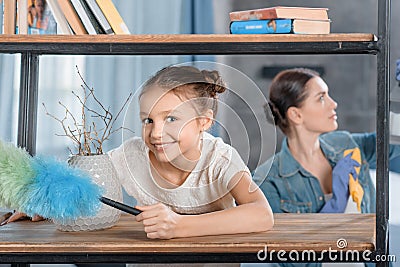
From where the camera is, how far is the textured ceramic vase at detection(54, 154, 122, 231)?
139 cm

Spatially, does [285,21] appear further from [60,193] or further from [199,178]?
[60,193]

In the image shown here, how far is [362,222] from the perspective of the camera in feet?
4.95

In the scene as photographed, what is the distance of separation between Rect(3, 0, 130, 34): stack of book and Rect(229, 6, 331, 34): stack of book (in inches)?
11.2

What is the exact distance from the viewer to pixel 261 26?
1355 mm

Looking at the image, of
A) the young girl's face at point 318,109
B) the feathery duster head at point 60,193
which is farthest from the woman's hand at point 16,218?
the young girl's face at point 318,109

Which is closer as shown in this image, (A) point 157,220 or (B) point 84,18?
(A) point 157,220

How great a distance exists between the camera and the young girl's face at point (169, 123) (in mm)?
1442

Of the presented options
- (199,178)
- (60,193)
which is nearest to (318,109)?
(199,178)

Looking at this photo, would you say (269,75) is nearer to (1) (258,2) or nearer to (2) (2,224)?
(1) (258,2)

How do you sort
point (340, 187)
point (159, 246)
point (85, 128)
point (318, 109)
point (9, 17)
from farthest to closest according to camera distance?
point (318, 109), point (340, 187), point (85, 128), point (9, 17), point (159, 246)

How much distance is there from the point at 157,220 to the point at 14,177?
0.30 m

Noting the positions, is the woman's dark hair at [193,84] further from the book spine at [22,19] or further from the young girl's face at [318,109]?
the young girl's face at [318,109]

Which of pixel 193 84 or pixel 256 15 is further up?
pixel 256 15

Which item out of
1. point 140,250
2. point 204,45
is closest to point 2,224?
point 140,250
